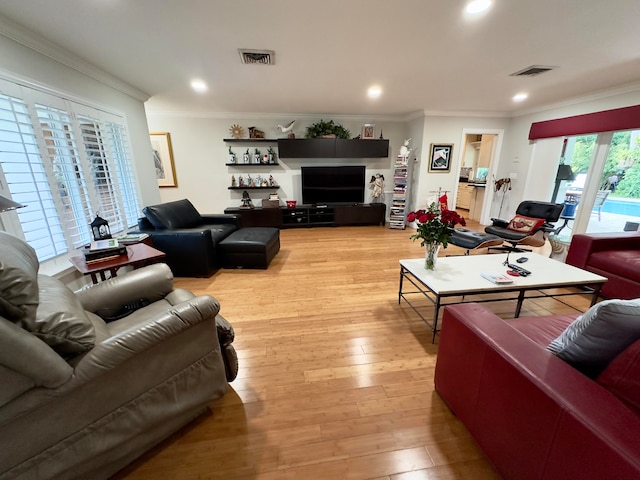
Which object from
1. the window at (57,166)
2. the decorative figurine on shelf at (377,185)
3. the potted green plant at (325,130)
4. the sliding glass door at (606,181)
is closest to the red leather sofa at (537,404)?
the window at (57,166)

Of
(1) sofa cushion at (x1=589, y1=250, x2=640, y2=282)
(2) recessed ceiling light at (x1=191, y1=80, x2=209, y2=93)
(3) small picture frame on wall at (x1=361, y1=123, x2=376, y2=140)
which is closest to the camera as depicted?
(1) sofa cushion at (x1=589, y1=250, x2=640, y2=282)

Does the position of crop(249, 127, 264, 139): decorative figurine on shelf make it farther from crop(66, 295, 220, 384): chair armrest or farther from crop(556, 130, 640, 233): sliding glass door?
crop(556, 130, 640, 233): sliding glass door

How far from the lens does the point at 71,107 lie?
244cm

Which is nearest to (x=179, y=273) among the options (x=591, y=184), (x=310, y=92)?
(x=310, y=92)

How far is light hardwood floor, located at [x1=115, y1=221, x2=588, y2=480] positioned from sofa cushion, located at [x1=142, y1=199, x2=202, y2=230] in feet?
3.45

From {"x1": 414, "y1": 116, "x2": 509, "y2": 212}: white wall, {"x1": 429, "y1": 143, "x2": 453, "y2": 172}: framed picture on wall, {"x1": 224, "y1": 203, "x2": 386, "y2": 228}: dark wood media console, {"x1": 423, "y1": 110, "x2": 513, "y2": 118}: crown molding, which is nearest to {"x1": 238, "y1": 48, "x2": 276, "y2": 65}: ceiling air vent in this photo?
{"x1": 224, "y1": 203, "x2": 386, "y2": 228}: dark wood media console

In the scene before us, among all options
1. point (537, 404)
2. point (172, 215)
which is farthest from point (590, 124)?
point (172, 215)

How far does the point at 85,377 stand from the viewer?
95 centimetres

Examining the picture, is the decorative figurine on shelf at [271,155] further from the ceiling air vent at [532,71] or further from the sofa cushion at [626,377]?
the sofa cushion at [626,377]

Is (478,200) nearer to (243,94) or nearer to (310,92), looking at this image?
(310,92)

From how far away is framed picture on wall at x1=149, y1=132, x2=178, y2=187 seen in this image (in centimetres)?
510

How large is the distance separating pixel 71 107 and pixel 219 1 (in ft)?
6.33

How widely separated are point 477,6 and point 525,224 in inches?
119

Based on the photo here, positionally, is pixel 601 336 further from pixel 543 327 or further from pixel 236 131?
pixel 236 131
